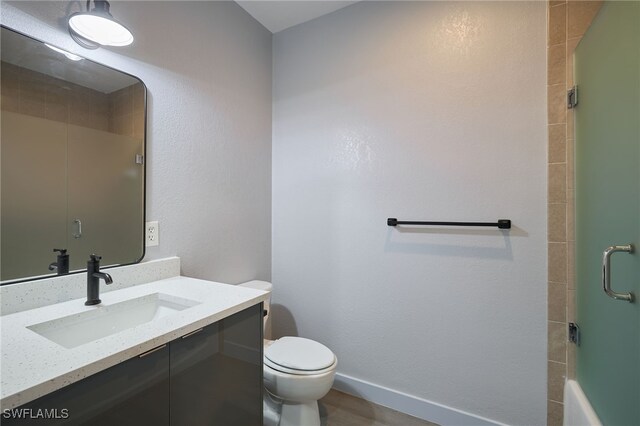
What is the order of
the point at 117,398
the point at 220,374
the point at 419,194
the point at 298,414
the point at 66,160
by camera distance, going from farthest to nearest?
the point at 419,194
the point at 298,414
the point at 66,160
the point at 220,374
the point at 117,398

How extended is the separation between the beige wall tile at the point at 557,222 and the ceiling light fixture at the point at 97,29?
80.3 inches

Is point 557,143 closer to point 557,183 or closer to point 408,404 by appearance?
point 557,183

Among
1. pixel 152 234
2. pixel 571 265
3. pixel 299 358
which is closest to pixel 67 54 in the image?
pixel 152 234

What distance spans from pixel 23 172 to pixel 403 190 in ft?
5.57

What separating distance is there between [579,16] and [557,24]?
86 mm

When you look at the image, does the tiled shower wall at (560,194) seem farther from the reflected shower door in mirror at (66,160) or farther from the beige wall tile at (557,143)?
the reflected shower door in mirror at (66,160)

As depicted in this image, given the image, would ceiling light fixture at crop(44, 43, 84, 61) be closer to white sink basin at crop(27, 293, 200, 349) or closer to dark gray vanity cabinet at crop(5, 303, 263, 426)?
white sink basin at crop(27, 293, 200, 349)

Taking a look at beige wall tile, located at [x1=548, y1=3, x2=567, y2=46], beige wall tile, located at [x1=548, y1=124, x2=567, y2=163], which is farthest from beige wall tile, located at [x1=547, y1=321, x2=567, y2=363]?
beige wall tile, located at [x1=548, y1=3, x2=567, y2=46]

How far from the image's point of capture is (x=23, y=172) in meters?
1.00

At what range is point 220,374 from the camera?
3.29ft

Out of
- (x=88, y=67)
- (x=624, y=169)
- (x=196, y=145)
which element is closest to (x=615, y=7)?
(x=624, y=169)

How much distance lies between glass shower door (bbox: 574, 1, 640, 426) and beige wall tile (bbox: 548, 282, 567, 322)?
0.22 ft

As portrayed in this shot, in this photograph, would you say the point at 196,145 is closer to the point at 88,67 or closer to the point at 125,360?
the point at 88,67

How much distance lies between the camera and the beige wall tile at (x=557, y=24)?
4.51 feet
